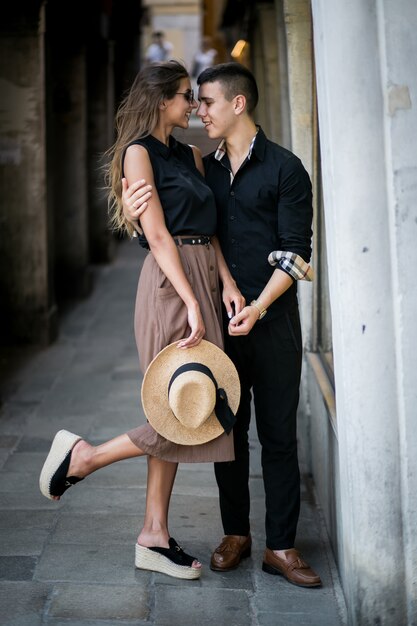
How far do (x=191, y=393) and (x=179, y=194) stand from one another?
0.81 meters

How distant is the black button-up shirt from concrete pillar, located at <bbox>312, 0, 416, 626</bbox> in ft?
0.98

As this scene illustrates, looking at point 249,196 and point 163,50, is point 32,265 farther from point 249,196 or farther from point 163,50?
point 163,50

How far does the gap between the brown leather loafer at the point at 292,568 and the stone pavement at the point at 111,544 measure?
0.04m

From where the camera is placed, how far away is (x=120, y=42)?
61.4 ft

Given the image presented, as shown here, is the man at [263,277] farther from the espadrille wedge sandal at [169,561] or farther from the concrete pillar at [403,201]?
the concrete pillar at [403,201]

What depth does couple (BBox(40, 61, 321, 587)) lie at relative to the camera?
4.31m

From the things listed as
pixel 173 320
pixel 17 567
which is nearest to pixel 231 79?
pixel 173 320

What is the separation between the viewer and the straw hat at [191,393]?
4230 millimetres

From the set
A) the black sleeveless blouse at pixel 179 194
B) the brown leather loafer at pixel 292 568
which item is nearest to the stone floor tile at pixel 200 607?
the brown leather loafer at pixel 292 568

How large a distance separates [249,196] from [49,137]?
6234 mm

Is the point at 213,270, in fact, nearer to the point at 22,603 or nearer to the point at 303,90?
the point at 22,603

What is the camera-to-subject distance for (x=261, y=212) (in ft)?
14.5

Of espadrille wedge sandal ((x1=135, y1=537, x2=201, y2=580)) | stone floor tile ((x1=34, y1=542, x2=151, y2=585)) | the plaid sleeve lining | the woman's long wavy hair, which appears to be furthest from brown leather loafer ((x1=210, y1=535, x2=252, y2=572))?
the woman's long wavy hair

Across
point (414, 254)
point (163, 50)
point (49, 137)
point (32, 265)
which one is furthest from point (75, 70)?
point (163, 50)
